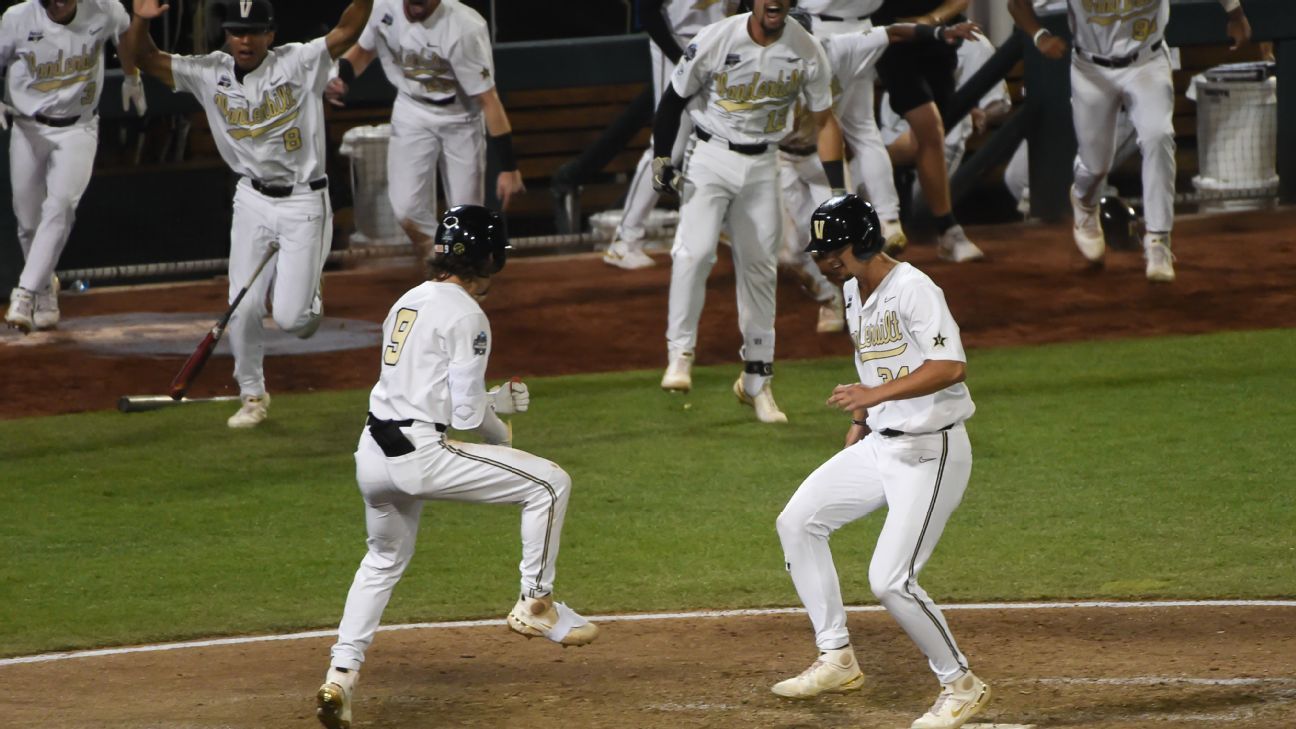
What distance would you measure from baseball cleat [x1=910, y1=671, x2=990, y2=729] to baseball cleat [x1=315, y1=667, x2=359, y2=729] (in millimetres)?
1613

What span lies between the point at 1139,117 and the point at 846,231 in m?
6.58

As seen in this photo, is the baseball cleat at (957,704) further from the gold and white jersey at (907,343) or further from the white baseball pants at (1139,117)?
the white baseball pants at (1139,117)

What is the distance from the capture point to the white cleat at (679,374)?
372 inches

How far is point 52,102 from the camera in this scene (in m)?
11.4

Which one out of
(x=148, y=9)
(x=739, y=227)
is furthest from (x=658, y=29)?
(x=148, y=9)

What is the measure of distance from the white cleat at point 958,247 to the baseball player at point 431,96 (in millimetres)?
3401

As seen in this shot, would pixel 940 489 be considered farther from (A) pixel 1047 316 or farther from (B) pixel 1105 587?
(A) pixel 1047 316

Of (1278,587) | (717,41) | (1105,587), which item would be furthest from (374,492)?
(717,41)

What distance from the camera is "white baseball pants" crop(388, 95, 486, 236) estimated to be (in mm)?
11625

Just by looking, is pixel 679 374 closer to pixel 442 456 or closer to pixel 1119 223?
pixel 442 456

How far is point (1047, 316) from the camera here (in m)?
11.9

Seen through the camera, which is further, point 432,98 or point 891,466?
point 432,98

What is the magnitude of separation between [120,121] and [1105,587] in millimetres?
9460

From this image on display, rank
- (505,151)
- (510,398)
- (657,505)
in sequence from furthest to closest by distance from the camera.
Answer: (505,151) → (657,505) → (510,398)
